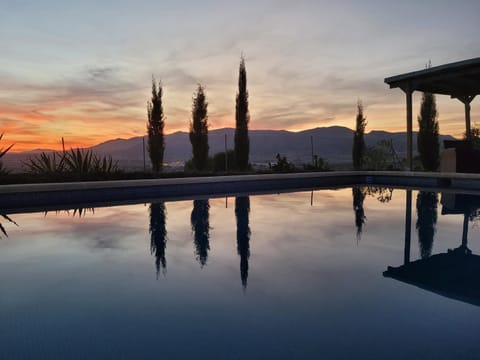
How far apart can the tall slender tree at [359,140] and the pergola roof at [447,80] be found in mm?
4571

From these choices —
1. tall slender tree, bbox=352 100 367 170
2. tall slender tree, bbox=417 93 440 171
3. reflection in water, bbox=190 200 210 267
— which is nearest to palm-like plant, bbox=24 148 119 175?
reflection in water, bbox=190 200 210 267

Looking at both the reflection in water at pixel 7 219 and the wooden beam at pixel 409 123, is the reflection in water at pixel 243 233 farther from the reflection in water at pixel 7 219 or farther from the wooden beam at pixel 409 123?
the wooden beam at pixel 409 123

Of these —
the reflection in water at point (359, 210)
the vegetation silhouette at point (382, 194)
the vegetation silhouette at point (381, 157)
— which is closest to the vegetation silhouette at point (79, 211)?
the reflection in water at point (359, 210)

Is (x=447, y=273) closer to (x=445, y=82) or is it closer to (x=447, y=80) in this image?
(x=447, y=80)

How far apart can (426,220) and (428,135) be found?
1168cm

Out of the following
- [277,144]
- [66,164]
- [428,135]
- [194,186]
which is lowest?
[194,186]

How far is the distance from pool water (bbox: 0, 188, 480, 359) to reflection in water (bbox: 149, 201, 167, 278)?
0.09 ft

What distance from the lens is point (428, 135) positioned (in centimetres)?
1700

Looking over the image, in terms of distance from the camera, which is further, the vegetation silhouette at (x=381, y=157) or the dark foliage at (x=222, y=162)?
→ the vegetation silhouette at (x=381, y=157)

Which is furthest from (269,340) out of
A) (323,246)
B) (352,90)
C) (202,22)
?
(352,90)

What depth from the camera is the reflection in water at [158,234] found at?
4473mm

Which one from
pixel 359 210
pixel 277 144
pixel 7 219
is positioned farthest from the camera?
pixel 277 144

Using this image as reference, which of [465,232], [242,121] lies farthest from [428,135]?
[465,232]

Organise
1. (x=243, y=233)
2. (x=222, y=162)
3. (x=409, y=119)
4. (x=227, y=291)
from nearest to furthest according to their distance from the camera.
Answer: (x=227, y=291)
(x=243, y=233)
(x=409, y=119)
(x=222, y=162)
